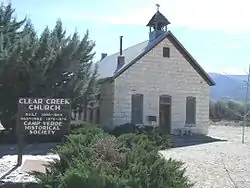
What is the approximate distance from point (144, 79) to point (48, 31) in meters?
7.91

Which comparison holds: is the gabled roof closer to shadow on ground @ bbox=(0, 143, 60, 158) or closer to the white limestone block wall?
the white limestone block wall

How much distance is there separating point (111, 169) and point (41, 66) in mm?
15569

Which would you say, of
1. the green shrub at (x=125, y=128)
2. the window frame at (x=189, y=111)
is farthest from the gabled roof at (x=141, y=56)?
the green shrub at (x=125, y=128)

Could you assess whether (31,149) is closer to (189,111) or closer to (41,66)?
(41,66)

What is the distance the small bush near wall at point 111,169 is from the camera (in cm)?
729

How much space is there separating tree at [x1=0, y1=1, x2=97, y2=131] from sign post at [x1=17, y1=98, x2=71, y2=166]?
7.13 meters

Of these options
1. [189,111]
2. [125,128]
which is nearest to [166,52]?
[189,111]

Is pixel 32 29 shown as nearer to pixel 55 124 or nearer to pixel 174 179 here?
pixel 55 124

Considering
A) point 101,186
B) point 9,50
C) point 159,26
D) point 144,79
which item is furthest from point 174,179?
point 159,26

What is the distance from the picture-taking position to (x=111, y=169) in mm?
8195

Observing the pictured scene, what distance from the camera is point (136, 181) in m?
7.37

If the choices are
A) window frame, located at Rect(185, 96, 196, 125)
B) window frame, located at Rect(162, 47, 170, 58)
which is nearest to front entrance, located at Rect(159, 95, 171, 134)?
window frame, located at Rect(185, 96, 196, 125)

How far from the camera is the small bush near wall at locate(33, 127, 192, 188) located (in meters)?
7.29

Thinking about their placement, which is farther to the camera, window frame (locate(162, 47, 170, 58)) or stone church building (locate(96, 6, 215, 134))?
window frame (locate(162, 47, 170, 58))
